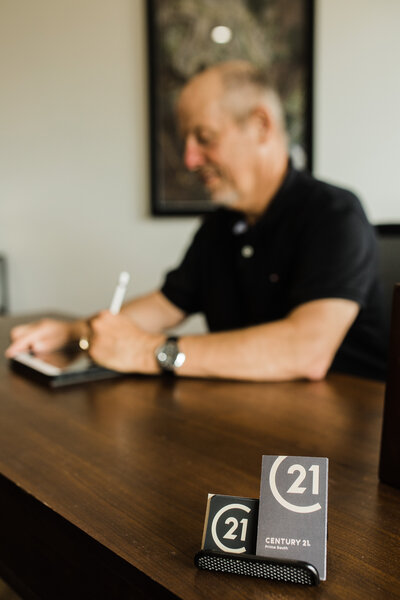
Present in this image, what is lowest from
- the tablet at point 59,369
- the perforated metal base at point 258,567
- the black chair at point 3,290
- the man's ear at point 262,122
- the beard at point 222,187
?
the black chair at point 3,290

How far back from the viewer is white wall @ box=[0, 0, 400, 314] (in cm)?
286

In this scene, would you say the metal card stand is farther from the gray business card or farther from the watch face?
the watch face

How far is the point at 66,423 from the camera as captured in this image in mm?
957

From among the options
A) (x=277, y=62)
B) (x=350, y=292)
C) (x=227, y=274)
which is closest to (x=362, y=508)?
(x=350, y=292)

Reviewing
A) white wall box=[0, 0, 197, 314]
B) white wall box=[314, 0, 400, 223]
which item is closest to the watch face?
white wall box=[314, 0, 400, 223]

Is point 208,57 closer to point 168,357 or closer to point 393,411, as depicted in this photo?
point 168,357

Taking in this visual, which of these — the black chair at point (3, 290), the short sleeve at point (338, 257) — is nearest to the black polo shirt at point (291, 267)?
the short sleeve at point (338, 257)

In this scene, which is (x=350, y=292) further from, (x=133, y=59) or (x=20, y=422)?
(x=133, y=59)

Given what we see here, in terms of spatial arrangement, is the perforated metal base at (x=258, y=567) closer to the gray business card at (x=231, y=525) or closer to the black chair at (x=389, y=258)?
the gray business card at (x=231, y=525)

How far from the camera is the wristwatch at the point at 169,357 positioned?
1220mm

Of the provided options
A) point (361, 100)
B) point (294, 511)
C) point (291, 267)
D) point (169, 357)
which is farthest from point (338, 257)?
point (361, 100)

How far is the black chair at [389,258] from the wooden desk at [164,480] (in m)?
0.48

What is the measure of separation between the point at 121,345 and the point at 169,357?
0.11 meters

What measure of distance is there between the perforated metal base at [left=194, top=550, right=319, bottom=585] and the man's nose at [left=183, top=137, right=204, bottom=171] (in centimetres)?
124
